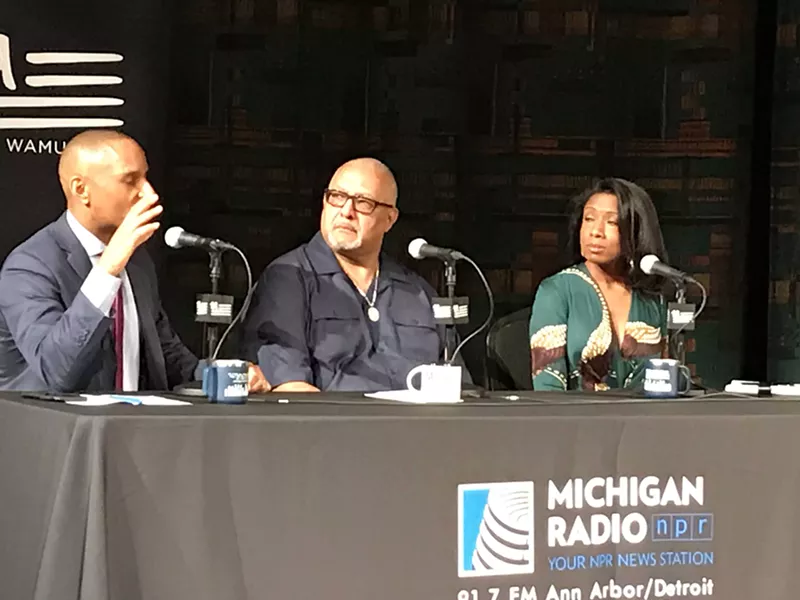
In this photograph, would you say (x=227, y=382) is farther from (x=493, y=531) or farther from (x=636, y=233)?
(x=636, y=233)

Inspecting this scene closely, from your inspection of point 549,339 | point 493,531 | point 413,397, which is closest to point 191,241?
point 413,397

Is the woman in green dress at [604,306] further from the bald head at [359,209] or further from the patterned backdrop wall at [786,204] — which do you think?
the patterned backdrop wall at [786,204]

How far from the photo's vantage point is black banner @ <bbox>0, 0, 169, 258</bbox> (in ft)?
11.3

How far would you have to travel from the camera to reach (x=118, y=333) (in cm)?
283

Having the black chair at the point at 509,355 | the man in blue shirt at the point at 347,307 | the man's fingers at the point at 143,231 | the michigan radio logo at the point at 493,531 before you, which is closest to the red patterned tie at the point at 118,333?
the man's fingers at the point at 143,231

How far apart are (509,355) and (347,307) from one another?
52 centimetres

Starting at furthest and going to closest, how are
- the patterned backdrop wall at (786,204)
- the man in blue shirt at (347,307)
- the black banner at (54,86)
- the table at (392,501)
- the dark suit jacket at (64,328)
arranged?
the patterned backdrop wall at (786,204) → the black banner at (54,86) → the man in blue shirt at (347,307) → the dark suit jacket at (64,328) → the table at (392,501)

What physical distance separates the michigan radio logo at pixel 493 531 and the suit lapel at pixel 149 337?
3.72ft

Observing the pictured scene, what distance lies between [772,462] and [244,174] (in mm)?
2311

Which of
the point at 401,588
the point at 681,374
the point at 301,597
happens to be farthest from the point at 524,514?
the point at 681,374

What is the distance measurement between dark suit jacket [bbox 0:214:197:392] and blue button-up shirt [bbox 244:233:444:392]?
25 cm

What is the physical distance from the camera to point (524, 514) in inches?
78.5

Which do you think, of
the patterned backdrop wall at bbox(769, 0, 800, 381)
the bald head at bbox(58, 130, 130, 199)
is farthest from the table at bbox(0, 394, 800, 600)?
the patterned backdrop wall at bbox(769, 0, 800, 381)

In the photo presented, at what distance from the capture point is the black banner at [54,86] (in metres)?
3.43
